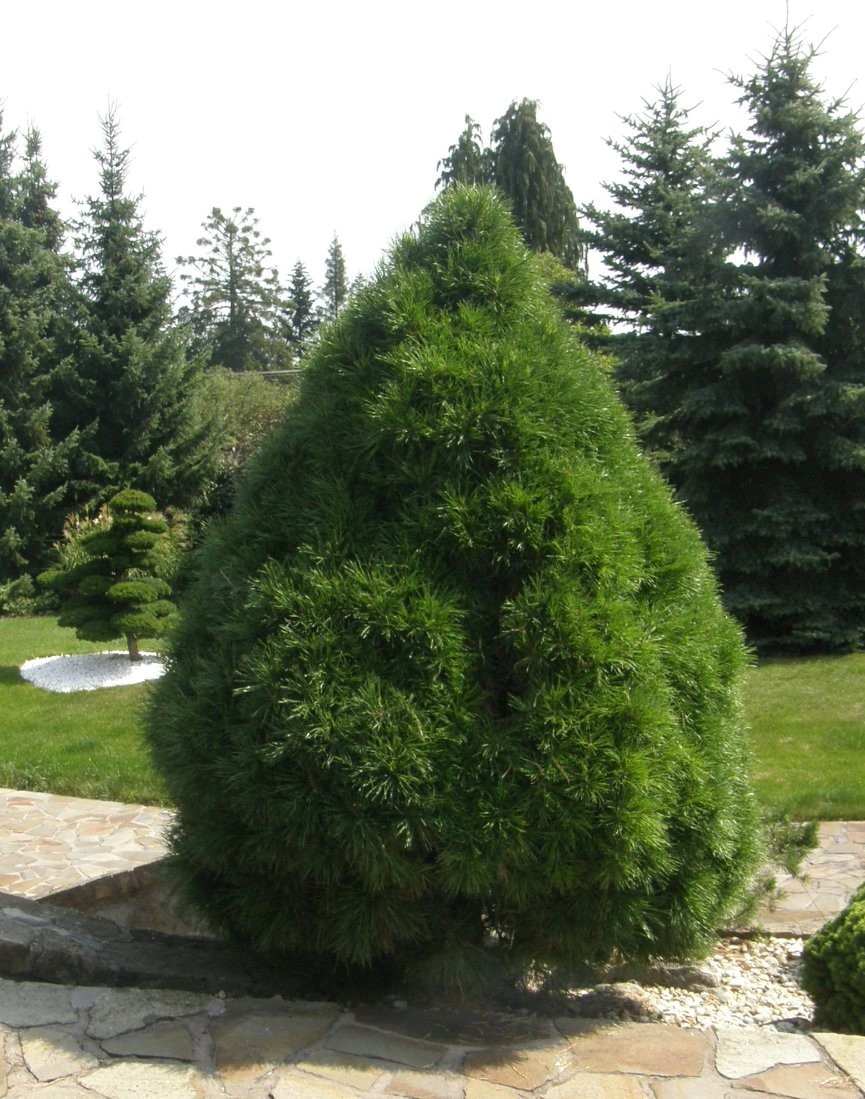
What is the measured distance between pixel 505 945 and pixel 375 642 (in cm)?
98

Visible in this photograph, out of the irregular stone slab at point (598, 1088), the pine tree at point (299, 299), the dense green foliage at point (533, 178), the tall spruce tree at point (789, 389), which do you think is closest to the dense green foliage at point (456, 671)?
the irregular stone slab at point (598, 1088)

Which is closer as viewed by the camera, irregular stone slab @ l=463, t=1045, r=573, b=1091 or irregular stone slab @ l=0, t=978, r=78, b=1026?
irregular stone slab @ l=463, t=1045, r=573, b=1091

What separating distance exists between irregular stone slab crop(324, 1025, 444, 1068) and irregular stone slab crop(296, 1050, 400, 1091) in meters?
0.03

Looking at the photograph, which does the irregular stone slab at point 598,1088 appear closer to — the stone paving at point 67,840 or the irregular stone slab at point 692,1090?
the irregular stone slab at point 692,1090

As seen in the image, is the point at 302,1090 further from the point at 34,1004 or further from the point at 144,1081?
the point at 34,1004

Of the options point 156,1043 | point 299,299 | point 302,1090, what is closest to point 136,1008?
point 156,1043

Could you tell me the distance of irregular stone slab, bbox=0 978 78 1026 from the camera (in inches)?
104

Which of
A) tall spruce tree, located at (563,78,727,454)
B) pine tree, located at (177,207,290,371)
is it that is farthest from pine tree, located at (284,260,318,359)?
tall spruce tree, located at (563,78,727,454)

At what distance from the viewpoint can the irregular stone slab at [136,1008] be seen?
2.64m

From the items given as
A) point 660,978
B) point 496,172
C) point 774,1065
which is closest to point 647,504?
point 774,1065

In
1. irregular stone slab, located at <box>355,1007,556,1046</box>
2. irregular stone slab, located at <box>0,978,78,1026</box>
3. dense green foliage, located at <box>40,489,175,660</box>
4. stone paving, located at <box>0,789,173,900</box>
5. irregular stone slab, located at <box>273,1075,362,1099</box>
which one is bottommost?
stone paving, located at <box>0,789,173,900</box>

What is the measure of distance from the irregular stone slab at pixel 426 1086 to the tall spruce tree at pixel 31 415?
61.4 ft

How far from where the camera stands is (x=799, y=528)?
36.5ft

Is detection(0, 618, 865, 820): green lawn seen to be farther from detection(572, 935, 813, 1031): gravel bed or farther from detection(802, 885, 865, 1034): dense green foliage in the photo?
detection(802, 885, 865, 1034): dense green foliage
